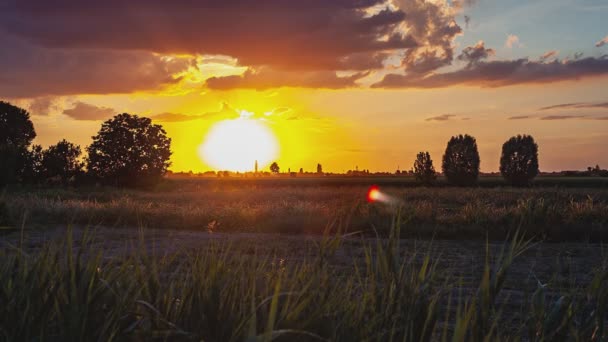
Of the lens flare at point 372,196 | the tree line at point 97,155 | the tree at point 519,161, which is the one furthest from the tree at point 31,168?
the tree at point 519,161

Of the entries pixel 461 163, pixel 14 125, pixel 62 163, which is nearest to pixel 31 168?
pixel 62 163

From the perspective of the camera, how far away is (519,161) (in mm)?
81438

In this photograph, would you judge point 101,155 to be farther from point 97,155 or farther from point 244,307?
point 244,307

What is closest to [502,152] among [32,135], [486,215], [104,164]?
[104,164]

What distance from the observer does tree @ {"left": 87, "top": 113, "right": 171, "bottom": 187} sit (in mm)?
59094

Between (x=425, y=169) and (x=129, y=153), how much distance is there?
136 feet

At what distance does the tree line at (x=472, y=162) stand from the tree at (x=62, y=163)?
4509 centimetres

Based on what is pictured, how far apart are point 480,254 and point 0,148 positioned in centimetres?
4684

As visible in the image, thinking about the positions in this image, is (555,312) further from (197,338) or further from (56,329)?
(56,329)

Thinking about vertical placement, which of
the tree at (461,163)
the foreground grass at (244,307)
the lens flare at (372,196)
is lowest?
the foreground grass at (244,307)

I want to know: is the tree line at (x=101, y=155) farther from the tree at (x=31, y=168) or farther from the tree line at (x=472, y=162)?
the tree line at (x=472, y=162)

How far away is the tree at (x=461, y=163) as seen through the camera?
79000 mm

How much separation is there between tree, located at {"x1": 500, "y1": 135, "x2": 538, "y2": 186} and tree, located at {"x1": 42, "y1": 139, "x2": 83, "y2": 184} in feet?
184

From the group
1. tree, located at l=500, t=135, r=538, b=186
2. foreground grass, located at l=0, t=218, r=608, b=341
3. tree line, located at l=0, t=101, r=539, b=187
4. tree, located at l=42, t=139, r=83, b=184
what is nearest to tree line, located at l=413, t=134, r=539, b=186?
tree, located at l=500, t=135, r=538, b=186
